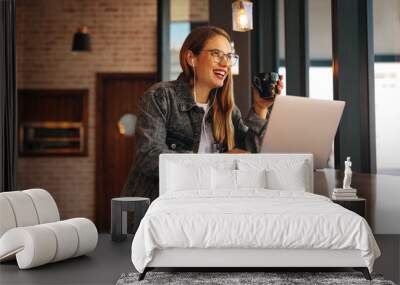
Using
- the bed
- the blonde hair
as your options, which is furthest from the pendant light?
the bed

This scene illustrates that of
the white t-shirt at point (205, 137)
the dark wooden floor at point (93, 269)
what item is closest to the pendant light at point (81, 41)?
the white t-shirt at point (205, 137)

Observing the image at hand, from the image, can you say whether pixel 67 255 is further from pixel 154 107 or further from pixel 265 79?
pixel 265 79

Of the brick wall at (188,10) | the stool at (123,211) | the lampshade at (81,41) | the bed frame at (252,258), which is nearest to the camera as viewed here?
the bed frame at (252,258)

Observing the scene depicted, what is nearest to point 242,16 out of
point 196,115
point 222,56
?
point 222,56

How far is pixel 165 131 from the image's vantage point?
6008 millimetres

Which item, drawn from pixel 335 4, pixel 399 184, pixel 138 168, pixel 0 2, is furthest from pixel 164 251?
pixel 0 2

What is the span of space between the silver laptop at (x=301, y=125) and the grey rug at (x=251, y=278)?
1600 millimetres

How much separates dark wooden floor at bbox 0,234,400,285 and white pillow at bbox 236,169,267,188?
108cm

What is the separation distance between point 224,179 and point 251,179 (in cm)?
23

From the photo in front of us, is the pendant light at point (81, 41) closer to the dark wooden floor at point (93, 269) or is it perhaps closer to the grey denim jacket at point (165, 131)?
the grey denim jacket at point (165, 131)

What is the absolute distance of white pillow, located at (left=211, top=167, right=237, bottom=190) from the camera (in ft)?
17.1

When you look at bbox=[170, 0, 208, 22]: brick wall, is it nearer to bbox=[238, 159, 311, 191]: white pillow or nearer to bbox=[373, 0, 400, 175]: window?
bbox=[238, 159, 311, 191]: white pillow

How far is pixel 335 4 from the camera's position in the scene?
18.2ft

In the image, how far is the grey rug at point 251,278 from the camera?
370 cm
